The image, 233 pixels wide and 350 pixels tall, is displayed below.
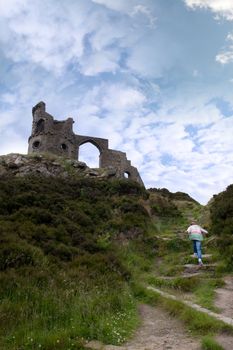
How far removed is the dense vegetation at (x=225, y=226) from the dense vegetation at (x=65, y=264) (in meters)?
3.08

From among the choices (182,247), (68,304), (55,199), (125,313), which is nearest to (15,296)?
(68,304)

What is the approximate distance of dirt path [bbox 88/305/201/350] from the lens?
238 inches

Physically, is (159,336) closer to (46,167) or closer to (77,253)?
(77,253)

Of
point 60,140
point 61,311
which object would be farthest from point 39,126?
point 61,311

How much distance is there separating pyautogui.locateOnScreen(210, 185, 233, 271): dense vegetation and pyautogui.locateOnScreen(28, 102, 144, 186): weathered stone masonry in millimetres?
15789

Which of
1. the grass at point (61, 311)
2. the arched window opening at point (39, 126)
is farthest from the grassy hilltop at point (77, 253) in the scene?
the arched window opening at point (39, 126)

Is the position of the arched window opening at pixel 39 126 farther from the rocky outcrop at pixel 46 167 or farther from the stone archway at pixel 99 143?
the rocky outcrop at pixel 46 167

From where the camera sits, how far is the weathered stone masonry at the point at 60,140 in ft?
111

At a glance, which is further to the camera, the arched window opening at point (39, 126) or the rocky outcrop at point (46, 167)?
the arched window opening at point (39, 126)

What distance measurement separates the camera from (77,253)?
12609 millimetres

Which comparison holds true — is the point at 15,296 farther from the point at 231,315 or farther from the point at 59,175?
the point at 59,175

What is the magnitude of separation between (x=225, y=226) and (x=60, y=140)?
22.0 meters

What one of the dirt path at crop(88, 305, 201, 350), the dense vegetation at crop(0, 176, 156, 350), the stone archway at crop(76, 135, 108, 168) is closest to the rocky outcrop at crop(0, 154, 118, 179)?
the dense vegetation at crop(0, 176, 156, 350)

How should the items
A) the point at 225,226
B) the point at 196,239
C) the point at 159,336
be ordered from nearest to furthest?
the point at 159,336 → the point at 196,239 → the point at 225,226
